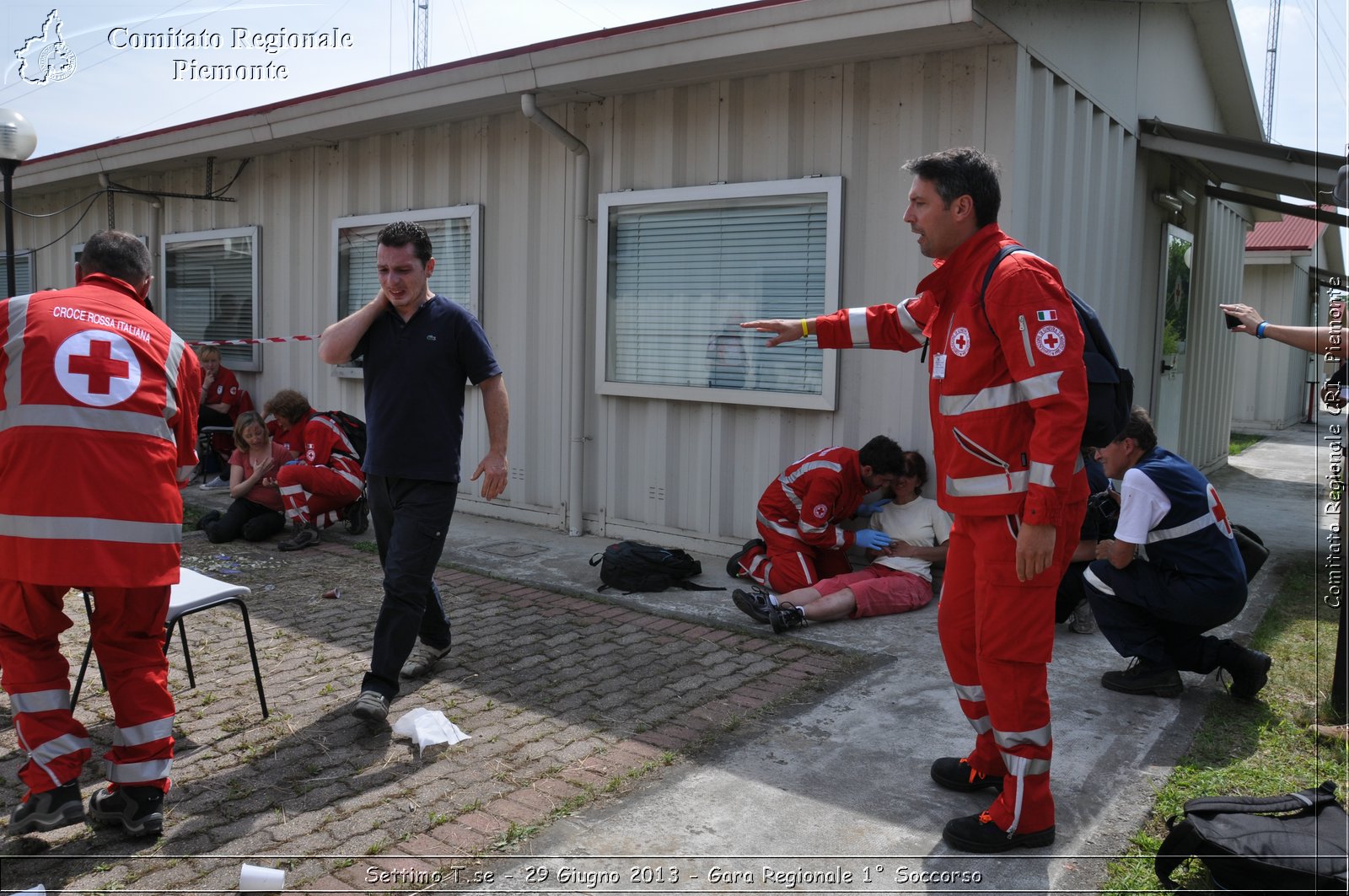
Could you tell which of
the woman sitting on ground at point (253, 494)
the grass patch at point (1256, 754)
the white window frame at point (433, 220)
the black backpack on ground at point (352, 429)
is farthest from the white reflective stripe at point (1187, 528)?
the woman sitting on ground at point (253, 494)

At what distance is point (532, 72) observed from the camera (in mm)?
7496

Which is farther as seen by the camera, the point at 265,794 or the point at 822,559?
the point at 822,559

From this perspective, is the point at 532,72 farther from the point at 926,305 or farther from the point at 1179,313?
the point at 1179,313

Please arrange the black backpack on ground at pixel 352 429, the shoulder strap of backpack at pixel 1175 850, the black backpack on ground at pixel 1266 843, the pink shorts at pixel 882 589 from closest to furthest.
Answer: the black backpack on ground at pixel 1266 843 → the shoulder strap of backpack at pixel 1175 850 → the pink shorts at pixel 882 589 → the black backpack on ground at pixel 352 429

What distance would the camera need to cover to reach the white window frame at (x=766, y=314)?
21.8ft

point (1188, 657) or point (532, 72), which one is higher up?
point (532, 72)

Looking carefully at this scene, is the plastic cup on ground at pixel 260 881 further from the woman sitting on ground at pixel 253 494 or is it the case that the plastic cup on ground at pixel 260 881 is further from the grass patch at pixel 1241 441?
the grass patch at pixel 1241 441

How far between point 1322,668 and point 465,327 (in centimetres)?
433

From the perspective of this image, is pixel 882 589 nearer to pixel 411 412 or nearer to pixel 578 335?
pixel 411 412

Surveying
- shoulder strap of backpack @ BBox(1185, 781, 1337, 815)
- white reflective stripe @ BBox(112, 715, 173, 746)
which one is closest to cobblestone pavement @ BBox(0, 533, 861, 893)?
white reflective stripe @ BBox(112, 715, 173, 746)

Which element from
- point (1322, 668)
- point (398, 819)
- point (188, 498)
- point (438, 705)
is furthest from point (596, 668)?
point (188, 498)

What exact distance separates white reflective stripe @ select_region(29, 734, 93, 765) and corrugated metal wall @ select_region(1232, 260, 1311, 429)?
19794 mm

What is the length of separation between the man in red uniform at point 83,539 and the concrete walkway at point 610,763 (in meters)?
0.21

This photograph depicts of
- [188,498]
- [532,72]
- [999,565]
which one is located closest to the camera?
[999,565]
